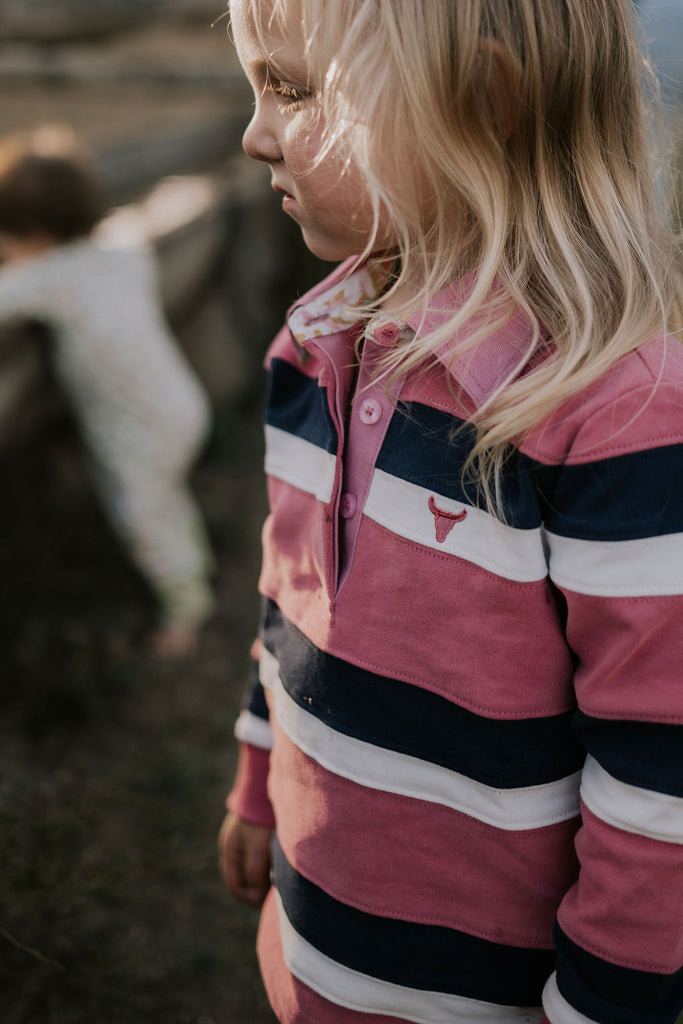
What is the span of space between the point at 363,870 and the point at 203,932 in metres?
1.29

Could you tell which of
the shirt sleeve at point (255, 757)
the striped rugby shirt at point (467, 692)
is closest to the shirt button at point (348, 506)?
the striped rugby shirt at point (467, 692)

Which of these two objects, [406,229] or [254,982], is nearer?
[406,229]

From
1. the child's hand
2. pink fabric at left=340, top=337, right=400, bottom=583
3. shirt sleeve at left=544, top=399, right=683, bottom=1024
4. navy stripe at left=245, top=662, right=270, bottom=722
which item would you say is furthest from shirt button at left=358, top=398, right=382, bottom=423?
the child's hand

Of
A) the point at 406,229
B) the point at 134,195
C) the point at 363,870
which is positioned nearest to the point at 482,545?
the point at 406,229

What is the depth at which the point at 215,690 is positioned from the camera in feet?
9.85

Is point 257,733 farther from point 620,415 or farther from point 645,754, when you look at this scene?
point 620,415

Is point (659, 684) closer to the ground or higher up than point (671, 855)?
higher up

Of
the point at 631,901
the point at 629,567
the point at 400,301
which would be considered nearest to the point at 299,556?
the point at 400,301

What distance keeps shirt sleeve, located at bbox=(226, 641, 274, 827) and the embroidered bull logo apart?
0.54 meters

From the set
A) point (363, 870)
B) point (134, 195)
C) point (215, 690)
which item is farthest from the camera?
point (134, 195)

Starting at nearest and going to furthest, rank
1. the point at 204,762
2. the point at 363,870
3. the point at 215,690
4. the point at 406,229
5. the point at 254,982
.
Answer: the point at 406,229 < the point at 363,870 < the point at 254,982 < the point at 204,762 < the point at 215,690

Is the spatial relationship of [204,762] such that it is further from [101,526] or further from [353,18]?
[353,18]

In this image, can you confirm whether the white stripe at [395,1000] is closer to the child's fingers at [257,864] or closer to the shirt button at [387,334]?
the child's fingers at [257,864]

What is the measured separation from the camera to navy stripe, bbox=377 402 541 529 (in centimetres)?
90
